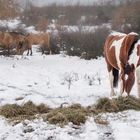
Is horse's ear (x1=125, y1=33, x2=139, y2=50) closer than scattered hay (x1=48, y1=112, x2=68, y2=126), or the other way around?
scattered hay (x1=48, y1=112, x2=68, y2=126)

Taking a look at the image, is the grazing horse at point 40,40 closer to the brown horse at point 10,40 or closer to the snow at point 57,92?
the snow at point 57,92

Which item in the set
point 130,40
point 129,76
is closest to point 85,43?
point 130,40

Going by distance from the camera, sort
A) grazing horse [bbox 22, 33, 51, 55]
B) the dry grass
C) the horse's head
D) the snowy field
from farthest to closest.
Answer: grazing horse [bbox 22, 33, 51, 55]
the horse's head
the dry grass
the snowy field

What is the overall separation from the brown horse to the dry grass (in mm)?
12604

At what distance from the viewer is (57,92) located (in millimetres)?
11188

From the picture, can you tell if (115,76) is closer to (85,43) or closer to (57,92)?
(57,92)

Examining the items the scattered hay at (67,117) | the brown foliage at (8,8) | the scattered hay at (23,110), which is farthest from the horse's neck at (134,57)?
the brown foliage at (8,8)

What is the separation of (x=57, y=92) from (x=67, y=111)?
152 inches

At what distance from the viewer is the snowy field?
641 centimetres

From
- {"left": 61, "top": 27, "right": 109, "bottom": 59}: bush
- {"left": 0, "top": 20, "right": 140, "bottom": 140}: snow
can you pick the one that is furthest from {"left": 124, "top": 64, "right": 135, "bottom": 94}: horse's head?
{"left": 61, "top": 27, "right": 109, "bottom": 59}: bush

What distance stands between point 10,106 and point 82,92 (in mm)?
3361

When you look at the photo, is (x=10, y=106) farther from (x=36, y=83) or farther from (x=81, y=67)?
(x=81, y=67)

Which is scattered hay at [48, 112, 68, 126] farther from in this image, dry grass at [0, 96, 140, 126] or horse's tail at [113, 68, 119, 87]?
horse's tail at [113, 68, 119, 87]

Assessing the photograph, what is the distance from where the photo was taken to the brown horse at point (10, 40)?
67.6ft
